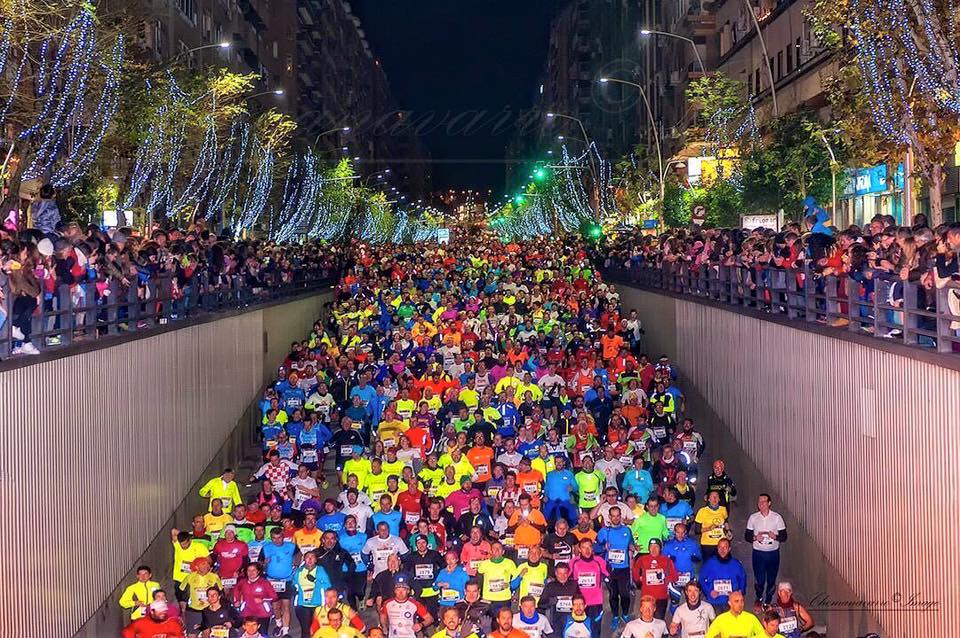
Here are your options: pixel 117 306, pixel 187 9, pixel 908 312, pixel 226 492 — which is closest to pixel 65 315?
pixel 117 306

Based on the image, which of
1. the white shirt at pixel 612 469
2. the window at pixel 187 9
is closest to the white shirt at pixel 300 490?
the white shirt at pixel 612 469

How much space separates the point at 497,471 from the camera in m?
19.0

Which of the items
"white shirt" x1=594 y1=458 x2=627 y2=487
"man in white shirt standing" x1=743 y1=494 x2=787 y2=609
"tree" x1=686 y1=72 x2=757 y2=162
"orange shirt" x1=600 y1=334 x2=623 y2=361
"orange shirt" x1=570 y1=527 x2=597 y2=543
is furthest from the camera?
"tree" x1=686 y1=72 x2=757 y2=162

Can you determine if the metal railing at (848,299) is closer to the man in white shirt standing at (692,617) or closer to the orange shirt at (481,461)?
the man in white shirt standing at (692,617)

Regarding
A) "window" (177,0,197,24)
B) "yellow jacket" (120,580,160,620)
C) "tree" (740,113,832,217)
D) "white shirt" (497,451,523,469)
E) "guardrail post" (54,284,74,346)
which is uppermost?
"window" (177,0,197,24)

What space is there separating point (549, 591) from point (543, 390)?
11.7 meters

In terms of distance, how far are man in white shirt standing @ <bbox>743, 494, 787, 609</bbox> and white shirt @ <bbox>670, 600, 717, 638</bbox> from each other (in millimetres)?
3237

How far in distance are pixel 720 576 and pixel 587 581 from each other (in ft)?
4.14

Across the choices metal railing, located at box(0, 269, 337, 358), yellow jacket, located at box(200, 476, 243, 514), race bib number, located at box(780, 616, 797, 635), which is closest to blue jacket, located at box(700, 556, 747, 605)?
race bib number, located at box(780, 616, 797, 635)

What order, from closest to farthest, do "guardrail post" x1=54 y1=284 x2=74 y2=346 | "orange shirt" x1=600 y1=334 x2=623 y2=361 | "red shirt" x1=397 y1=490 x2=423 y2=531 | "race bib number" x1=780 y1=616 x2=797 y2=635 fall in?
"race bib number" x1=780 y1=616 x2=797 y2=635
"guardrail post" x1=54 y1=284 x2=74 y2=346
"red shirt" x1=397 y1=490 x2=423 y2=531
"orange shirt" x1=600 y1=334 x2=623 y2=361

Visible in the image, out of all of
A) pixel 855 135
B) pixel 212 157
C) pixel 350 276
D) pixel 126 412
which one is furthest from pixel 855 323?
pixel 212 157

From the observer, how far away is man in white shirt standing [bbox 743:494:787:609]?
56.9ft

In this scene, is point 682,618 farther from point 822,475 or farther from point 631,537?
point 822,475

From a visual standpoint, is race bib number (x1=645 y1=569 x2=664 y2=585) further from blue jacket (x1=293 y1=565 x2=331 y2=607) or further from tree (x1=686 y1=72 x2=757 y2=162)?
tree (x1=686 y1=72 x2=757 y2=162)
